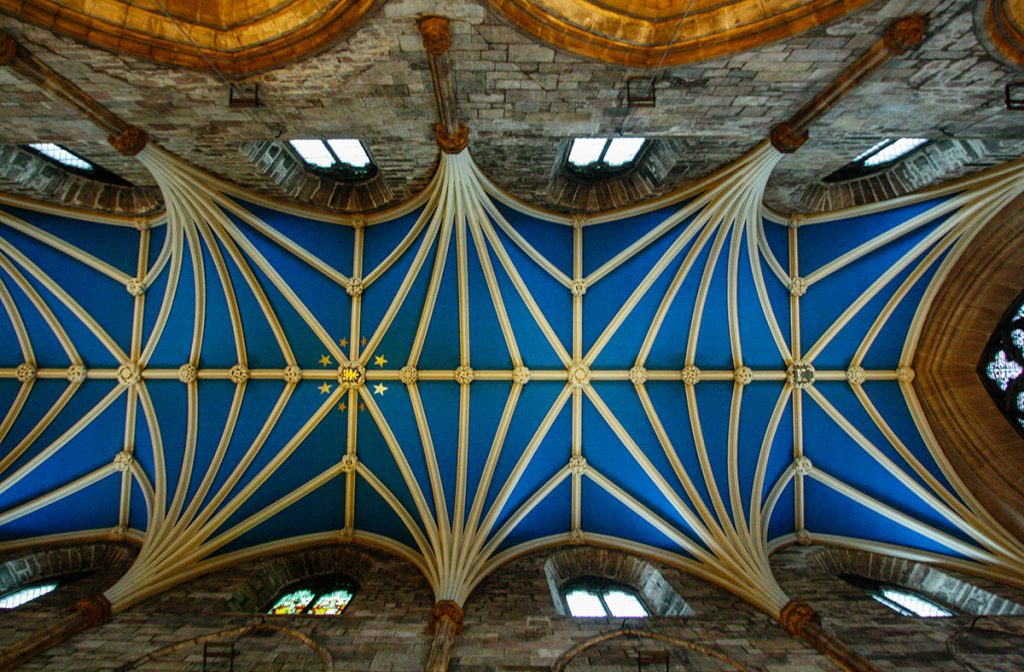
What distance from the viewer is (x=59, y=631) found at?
7180 millimetres

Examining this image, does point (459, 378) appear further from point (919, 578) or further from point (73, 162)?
point (919, 578)

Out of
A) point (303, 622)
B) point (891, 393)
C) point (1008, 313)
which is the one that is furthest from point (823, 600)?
point (303, 622)

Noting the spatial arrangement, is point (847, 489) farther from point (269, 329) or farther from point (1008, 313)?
point (269, 329)

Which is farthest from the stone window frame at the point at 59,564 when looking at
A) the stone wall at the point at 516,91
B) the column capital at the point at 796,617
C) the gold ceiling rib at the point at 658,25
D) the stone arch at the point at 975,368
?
the stone arch at the point at 975,368

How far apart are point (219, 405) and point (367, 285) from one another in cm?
422

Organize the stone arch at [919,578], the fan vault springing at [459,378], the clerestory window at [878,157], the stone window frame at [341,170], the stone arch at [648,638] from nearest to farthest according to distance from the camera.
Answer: the stone arch at [648,638], the stone arch at [919,578], the clerestory window at [878,157], the stone window frame at [341,170], the fan vault springing at [459,378]

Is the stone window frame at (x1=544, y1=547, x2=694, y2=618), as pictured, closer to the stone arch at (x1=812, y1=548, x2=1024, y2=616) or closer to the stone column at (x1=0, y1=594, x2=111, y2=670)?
the stone arch at (x1=812, y1=548, x2=1024, y2=616)

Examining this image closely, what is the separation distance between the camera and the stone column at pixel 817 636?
658cm

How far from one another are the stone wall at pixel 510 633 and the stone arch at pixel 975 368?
86.9 inches

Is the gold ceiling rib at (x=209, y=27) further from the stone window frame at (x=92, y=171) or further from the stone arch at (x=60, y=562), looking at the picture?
the stone arch at (x=60, y=562)

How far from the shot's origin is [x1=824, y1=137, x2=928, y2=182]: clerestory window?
999 centimetres

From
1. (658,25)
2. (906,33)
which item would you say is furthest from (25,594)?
(906,33)

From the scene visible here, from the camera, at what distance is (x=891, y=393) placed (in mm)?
11523

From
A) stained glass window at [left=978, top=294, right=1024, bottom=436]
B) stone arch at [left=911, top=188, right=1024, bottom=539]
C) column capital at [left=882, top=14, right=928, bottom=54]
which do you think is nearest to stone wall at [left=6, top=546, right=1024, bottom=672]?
stone arch at [left=911, top=188, right=1024, bottom=539]
